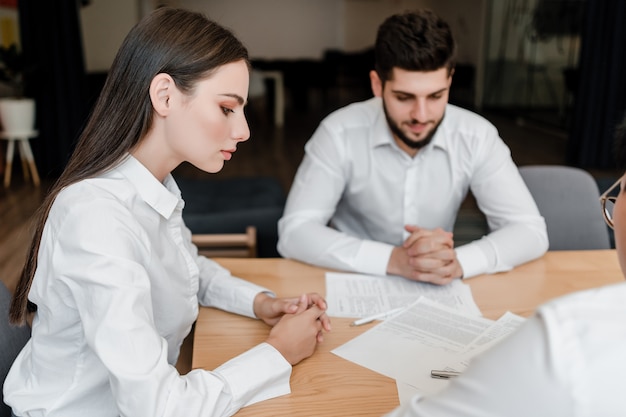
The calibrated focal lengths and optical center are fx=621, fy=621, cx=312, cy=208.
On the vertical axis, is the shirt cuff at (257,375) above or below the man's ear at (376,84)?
below

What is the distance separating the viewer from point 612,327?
51cm

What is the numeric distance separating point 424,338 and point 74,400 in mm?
681

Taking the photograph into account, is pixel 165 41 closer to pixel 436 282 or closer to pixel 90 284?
pixel 90 284

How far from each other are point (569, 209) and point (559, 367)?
1829mm

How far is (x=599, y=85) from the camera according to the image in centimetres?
566

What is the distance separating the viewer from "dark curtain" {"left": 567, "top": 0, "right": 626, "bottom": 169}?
5.52 metres

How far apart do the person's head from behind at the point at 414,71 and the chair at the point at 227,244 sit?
0.77 m

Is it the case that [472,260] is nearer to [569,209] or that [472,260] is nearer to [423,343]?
[423,343]

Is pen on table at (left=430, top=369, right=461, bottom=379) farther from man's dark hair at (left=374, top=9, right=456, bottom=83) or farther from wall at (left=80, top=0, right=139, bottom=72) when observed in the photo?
wall at (left=80, top=0, right=139, bottom=72)

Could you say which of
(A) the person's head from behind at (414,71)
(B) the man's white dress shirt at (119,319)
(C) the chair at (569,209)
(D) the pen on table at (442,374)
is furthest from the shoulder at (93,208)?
(C) the chair at (569,209)

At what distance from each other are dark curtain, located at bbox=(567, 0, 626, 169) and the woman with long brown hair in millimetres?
5116

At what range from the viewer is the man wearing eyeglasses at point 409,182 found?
5.50ft

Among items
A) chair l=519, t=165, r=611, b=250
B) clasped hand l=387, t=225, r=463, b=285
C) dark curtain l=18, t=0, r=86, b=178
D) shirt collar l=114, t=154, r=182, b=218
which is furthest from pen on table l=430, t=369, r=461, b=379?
dark curtain l=18, t=0, r=86, b=178

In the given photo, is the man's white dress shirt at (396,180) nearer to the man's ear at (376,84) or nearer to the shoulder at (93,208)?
the man's ear at (376,84)
